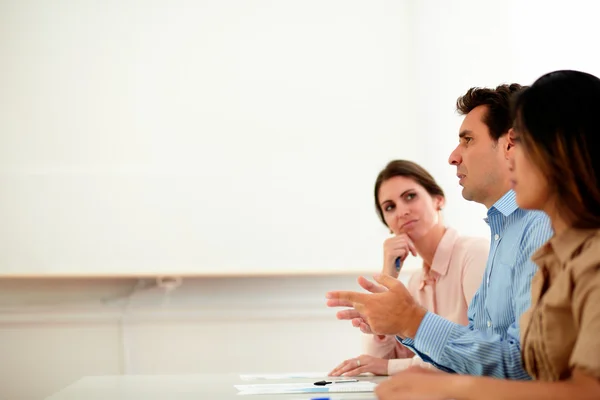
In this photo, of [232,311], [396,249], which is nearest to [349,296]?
[396,249]

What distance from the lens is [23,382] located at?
11.6 feet

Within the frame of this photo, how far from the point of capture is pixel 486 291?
1.92m

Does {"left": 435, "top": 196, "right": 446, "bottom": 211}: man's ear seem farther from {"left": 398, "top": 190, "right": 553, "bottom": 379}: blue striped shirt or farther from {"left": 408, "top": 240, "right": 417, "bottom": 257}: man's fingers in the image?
{"left": 398, "top": 190, "right": 553, "bottom": 379}: blue striped shirt

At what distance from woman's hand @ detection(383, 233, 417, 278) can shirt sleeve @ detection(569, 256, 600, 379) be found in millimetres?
1612

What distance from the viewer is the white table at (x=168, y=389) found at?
5.93 ft

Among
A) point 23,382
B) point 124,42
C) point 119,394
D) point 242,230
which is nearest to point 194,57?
point 124,42

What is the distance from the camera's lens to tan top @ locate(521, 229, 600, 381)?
116 centimetres

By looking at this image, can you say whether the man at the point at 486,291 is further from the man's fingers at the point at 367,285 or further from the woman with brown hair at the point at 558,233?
the woman with brown hair at the point at 558,233

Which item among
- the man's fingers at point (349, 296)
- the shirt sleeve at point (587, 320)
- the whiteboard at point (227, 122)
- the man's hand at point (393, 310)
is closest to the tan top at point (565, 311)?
the shirt sleeve at point (587, 320)

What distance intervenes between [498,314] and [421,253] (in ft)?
3.55

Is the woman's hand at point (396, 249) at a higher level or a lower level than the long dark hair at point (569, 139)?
higher

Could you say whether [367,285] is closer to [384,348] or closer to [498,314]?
[498,314]

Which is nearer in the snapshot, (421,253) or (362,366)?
(362,366)

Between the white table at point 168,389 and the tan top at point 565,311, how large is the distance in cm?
49
